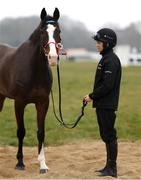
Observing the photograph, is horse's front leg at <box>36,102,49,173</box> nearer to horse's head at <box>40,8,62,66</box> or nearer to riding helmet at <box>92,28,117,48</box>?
horse's head at <box>40,8,62,66</box>

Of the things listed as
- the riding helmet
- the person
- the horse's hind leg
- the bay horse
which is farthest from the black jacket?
the horse's hind leg

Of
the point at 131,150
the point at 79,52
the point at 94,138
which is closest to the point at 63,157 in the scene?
the point at 131,150

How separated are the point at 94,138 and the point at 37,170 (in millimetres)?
2827

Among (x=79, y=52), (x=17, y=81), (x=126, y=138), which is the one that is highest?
(x=17, y=81)

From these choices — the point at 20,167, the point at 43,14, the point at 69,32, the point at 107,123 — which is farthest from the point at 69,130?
the point at 69,32

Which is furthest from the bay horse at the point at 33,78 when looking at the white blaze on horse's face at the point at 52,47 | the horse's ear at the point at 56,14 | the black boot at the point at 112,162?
the black boot at the point at 112,162

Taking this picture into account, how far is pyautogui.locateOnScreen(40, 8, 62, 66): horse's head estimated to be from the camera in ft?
21.1

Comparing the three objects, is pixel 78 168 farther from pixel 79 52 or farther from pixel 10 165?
pixel 79 52

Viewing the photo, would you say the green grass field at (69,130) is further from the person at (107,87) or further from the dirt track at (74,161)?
the person at (107,87)

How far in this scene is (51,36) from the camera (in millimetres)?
6617

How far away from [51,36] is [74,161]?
2150 mm

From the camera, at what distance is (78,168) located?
7145mm

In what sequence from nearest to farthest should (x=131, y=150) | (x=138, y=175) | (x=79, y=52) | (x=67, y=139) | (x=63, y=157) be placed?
(x=138, y=175) → (x=63, y=157) → (x=131, y=150) → (x=67, y=139) → (x=79, y=52)

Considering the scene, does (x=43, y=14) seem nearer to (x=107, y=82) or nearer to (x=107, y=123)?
(x=107, y=82)
